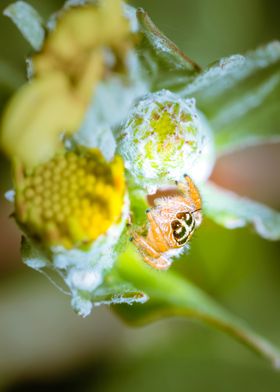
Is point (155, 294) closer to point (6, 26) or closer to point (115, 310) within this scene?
point (115, 310)

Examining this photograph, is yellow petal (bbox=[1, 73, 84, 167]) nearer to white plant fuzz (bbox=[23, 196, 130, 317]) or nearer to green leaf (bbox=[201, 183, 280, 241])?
white plant fuzz (bbox=[23, 196, 130, 317])

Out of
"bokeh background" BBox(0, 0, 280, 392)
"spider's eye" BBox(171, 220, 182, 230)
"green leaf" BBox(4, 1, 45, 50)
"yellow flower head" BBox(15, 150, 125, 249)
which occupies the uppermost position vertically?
"green leaf" BBox(4, 1, 45, 50)

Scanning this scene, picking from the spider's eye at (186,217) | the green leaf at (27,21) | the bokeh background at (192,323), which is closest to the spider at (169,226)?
the spider's eye at (186,217)

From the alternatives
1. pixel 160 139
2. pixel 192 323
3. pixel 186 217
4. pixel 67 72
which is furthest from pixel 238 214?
pixel 192 323

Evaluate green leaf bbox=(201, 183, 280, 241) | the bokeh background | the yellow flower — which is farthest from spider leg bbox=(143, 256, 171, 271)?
the bokeh background

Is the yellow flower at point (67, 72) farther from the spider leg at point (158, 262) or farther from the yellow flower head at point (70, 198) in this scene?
the spider leg at point (158, 262)
